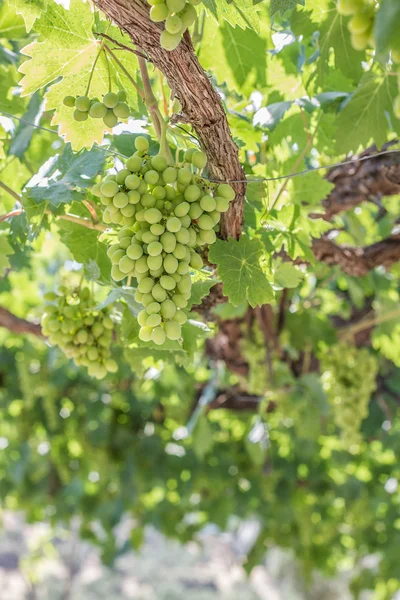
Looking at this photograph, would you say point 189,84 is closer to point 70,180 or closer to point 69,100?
point 69,100

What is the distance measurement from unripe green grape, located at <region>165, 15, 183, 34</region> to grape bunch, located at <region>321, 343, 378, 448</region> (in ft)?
7.84

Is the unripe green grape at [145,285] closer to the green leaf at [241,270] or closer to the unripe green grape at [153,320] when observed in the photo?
the unripe green grape at [153,320]

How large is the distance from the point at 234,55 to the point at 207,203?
929 millimetres

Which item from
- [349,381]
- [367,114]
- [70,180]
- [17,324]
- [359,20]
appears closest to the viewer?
[359,20]

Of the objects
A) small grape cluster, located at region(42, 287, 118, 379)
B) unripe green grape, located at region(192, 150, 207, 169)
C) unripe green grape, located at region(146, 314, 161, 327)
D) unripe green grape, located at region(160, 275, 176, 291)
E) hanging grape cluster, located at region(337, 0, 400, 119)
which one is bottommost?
small grape cluster, located at region(42, 287, 118, 379)

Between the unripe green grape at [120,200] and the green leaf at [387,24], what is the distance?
55 centimetres

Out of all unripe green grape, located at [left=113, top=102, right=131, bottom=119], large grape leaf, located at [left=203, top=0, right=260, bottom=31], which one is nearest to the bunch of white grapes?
unripe green grape, located at [left=113, top=102, right=131, bottom=119]

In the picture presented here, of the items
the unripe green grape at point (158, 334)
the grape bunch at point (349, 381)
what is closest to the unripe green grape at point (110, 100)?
the unripe green grape at point (158, 334)

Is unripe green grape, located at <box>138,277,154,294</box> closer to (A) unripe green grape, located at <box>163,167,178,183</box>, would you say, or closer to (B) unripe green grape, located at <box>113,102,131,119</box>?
(A) unripe green grape, located at <box>163,167,178,183</box>

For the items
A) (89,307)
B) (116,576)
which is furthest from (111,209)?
(116,576)

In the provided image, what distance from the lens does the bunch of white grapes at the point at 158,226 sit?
3.49ft

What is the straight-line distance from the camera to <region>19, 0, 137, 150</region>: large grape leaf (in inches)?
50.3

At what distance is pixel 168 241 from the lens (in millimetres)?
1061

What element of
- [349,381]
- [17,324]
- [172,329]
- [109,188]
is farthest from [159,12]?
[349,381]
